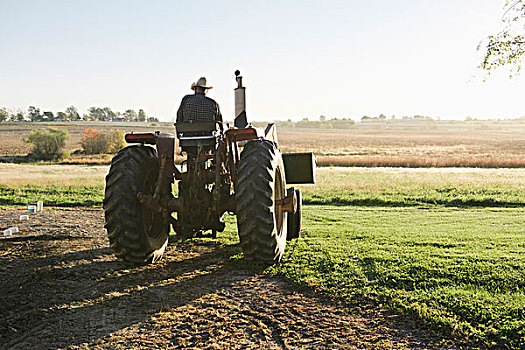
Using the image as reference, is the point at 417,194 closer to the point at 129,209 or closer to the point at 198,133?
the point at 198,133

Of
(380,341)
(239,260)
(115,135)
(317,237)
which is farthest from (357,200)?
(115,135)

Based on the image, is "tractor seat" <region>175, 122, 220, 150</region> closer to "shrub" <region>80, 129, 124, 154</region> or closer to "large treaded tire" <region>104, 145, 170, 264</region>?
"large treaded tire" <region>104, 145, 170, 264</region>

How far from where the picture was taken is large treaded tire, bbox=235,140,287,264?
20.9ft

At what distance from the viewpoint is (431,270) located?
6824 mm

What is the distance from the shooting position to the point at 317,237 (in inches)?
375

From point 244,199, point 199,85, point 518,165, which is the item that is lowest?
point 518,165

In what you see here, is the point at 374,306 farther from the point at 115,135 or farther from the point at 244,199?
the point at 115,135

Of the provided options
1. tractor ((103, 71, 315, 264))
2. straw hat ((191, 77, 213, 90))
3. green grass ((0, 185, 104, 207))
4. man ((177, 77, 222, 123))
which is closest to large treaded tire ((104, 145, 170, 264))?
tractor ((103, 71, 315, 264))

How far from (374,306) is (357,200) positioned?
11593 mm

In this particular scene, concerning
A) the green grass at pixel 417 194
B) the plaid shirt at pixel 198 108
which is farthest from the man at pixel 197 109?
the green grass at pixel 417 194

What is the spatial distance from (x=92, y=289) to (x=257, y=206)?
8.06ft

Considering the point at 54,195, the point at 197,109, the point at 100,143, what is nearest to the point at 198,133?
the point at 197,109

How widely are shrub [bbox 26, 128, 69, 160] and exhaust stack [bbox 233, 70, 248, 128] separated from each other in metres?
51.1

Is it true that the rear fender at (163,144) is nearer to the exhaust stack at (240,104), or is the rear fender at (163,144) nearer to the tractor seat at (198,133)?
the tractor seat at (198,133)
